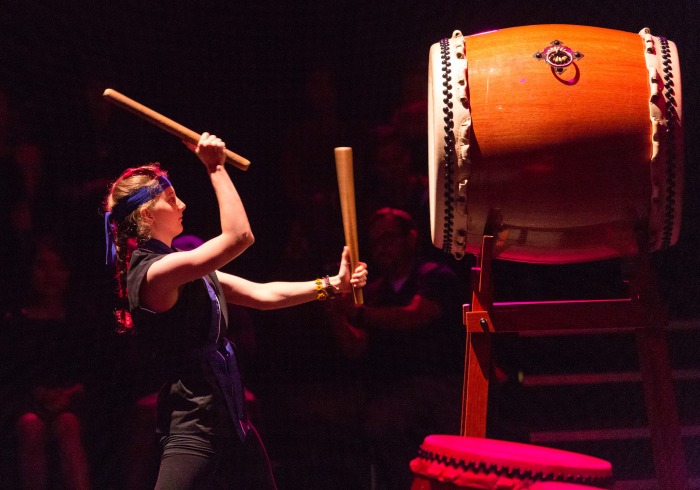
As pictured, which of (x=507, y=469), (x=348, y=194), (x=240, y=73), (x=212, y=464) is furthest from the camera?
(x=240, y=73)

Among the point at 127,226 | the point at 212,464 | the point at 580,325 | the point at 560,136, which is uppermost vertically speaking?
the point at 560,136

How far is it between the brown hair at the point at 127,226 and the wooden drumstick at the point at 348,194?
0.50 metres

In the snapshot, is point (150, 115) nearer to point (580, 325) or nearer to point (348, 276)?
point (348, 276)

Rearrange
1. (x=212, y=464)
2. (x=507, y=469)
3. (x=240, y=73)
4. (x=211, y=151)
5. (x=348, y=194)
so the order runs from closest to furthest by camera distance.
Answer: (x=507, y=469) → (x=212, y=464) → (x=211, y=151) → (x=348, y=194) → (x=240, y=73)

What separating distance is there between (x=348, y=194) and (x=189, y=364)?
2.16 ft

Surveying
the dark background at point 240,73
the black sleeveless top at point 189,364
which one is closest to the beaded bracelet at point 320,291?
the black sleeveless top at point 189,364

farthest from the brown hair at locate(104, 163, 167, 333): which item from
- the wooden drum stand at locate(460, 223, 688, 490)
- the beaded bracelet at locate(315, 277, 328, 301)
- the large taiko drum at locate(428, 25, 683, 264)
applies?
the wooden drum stand at locate(460, 223, 688, 490)

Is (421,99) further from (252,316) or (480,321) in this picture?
(480,321)

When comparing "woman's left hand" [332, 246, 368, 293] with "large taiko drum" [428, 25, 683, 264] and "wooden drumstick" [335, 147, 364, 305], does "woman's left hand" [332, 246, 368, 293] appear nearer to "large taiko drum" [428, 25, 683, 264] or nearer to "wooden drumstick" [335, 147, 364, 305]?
"wooden drumstick" [335, 147, 364, 305]

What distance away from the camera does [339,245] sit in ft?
10.7

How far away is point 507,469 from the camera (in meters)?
1.63

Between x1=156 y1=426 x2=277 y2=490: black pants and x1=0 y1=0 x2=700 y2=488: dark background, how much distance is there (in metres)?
1.35

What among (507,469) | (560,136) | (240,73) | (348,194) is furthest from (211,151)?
(240,73)

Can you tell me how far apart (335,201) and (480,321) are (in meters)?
1.44
